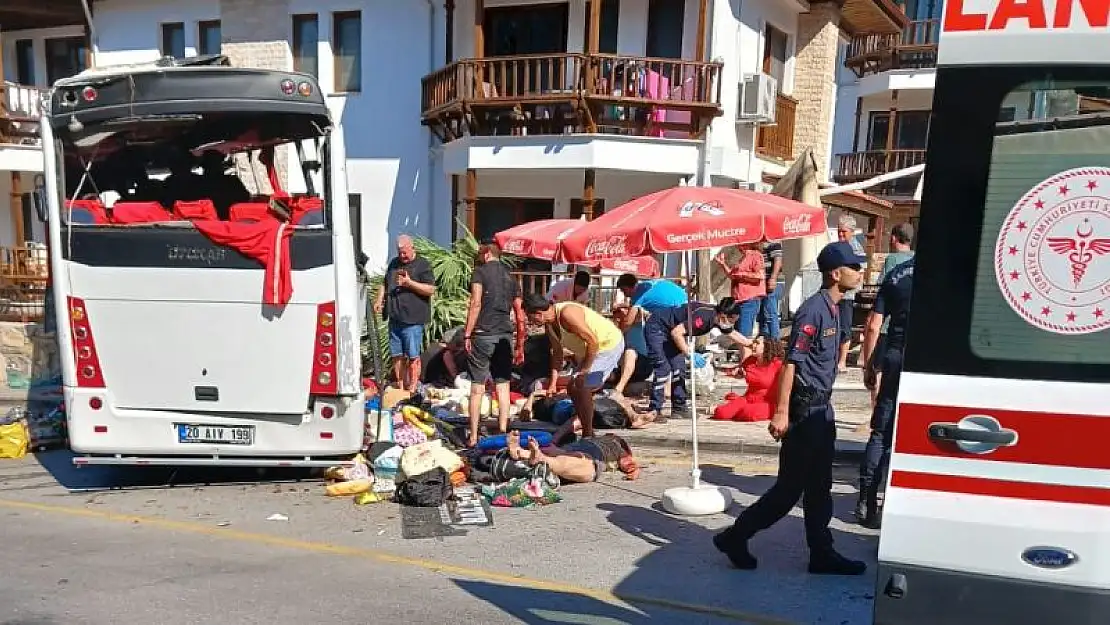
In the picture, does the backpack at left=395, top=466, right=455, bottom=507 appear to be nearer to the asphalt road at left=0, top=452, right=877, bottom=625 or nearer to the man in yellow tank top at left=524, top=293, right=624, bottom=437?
the asphalt road at left=0, top=452, right=877, bottom=625

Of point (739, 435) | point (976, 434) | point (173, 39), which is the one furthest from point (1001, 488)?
point (173, 39)

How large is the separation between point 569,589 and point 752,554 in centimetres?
125

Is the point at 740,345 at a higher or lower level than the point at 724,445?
higher

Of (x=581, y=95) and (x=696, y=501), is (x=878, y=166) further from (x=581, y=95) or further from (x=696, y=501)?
(x=696, y=501)

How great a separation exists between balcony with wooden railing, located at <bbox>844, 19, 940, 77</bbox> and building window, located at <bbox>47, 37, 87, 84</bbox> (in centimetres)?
2098

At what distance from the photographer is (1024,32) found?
238cm

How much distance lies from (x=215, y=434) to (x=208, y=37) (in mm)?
14615

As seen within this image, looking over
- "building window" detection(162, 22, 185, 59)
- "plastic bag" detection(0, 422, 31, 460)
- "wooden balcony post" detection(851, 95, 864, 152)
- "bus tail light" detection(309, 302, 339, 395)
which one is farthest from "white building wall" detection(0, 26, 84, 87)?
"wooden balcony post" detection(851, 95, 864, 152)

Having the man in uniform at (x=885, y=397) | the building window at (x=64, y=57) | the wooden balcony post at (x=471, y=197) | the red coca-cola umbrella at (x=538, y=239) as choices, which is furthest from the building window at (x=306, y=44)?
the man in uniform at (x=885, y=397)

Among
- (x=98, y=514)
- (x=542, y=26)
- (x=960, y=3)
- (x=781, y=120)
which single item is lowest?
(x=98, y=514)

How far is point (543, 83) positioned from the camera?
561 inches

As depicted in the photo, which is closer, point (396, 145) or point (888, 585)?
point (888, 585)

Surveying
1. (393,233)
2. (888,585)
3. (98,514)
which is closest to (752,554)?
(888,585)

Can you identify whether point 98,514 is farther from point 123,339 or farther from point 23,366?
point 23,366
